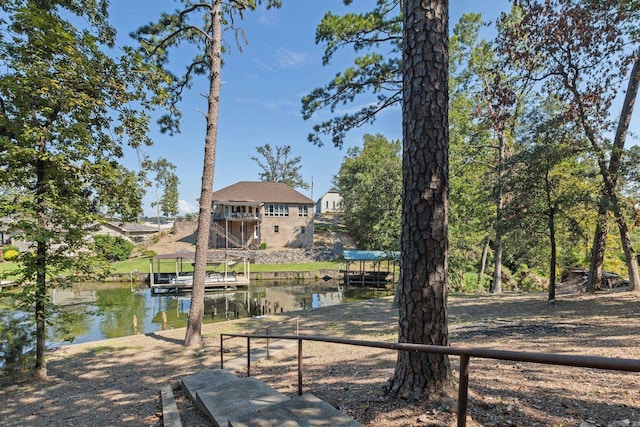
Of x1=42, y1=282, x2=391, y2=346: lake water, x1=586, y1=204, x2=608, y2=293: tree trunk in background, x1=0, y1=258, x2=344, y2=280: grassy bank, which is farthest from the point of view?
x1=0, y1=258, x2=344, y2=280: grassy bank

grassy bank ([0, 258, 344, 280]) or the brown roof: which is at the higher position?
the brown roof

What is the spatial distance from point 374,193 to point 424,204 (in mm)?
26036

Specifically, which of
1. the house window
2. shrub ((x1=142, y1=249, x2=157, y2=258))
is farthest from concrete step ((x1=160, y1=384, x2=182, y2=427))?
the house window

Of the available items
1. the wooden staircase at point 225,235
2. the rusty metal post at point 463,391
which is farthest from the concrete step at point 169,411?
the wooden staircase at point 225,235

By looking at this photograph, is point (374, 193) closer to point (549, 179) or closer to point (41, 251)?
point (549, 179)

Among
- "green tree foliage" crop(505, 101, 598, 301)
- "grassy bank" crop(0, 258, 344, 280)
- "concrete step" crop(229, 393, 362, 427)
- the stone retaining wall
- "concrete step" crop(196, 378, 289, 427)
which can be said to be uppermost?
"green tree foliage" crop(505, 101, 598, 301)

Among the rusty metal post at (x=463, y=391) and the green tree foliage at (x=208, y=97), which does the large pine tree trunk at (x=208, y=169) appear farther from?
the rusty metal post at (x=463, y=391)

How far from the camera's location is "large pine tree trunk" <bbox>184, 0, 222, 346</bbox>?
28.8 ft

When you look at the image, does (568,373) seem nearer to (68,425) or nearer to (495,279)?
(68,425)

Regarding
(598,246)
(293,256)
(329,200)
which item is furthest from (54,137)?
(329,200)

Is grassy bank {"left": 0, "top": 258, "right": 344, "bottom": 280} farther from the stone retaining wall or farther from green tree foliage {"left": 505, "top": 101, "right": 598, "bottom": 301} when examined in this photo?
green tree foliage {"left": 505, "top": 101, "right": 598, "bottom": 301}

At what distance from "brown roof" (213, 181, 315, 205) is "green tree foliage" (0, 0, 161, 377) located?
1164 inches

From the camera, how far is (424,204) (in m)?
2.94

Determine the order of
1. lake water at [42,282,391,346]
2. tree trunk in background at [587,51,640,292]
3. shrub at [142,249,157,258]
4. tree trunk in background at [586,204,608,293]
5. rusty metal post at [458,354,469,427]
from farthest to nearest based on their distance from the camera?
shrub at [142,249,157,258], lake water at [42,282,391,346], tree trunk in background at [587,51,640,292], tree trunk in background at [586,204,608,293], rusty metal post at [458,354,469,427]
